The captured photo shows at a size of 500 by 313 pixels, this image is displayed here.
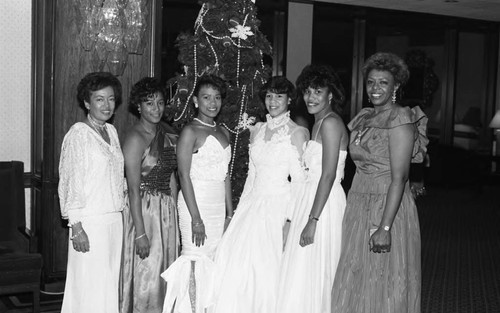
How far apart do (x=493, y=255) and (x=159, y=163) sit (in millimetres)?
4963

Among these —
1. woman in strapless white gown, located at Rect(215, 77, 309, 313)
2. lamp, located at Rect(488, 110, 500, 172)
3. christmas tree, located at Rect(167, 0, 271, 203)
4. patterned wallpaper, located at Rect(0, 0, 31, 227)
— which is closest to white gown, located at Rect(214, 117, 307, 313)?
woman in strapless white gown, located at Rect(215, 77, 309, 313)

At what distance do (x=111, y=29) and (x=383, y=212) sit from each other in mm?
2728

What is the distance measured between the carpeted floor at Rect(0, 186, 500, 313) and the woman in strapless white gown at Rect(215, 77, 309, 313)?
1.66m

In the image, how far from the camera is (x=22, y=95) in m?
6.17

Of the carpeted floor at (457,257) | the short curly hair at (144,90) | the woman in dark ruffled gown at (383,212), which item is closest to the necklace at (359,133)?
the woman in dark ruffled gown at (383,212)

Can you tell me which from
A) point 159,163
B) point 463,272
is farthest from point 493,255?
point 159,163

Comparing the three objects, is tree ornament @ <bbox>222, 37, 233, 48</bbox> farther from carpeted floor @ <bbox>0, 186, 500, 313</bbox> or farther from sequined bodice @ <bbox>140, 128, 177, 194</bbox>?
carpeted floor @ <bbox>0, 186, 500, 313</bbox>

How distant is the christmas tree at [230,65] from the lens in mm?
5145

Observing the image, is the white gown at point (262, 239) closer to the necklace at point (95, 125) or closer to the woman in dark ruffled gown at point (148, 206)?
the woman in dark ruffled gown at point (148, 206)

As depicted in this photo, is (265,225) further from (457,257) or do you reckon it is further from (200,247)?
(457,257)

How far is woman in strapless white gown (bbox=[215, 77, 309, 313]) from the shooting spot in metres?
4.50

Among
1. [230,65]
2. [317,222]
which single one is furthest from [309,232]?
[230,65]

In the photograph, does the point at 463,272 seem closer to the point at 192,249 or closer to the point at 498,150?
the point at 192,249

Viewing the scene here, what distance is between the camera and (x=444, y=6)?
1212 centimetres
